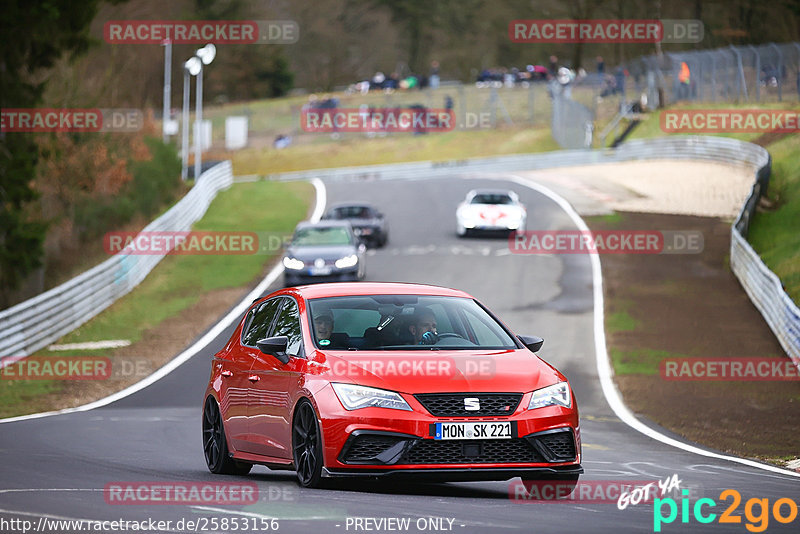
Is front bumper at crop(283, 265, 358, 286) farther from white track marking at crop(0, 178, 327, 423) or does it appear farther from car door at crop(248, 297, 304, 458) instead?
car door at crop(248, 297, 304, 458)

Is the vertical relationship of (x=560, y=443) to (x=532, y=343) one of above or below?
below

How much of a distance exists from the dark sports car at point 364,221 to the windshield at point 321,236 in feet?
20.9

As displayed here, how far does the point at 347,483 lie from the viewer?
29.3ft

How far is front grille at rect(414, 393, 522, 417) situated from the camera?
28.2ft

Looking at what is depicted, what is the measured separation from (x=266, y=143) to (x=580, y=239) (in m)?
48.7

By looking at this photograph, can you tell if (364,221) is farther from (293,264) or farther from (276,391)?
(276,391)

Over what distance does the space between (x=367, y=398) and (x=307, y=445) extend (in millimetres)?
668

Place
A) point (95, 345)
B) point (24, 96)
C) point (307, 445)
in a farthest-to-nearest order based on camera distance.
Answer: point (24, 96) → point (95, 345) → point (307, 445)

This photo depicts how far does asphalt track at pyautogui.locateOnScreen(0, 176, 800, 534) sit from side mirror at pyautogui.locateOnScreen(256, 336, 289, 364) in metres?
0.92

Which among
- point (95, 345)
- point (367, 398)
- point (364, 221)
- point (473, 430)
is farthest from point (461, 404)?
point (364, 221)

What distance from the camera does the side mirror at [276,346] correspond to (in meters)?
9.52

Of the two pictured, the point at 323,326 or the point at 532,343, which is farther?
the point at 532,343

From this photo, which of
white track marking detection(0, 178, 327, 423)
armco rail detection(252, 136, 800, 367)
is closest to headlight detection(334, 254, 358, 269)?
white track marking detection(0, 178, 327, 423)

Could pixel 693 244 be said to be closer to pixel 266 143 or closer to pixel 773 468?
pixel 773 468
